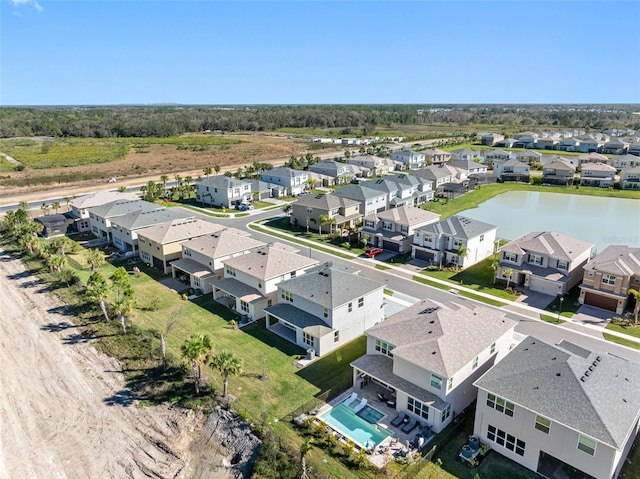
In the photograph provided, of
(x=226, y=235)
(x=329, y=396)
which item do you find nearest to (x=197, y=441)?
(x=329, y=396)

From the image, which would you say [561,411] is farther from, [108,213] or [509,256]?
[108,213]

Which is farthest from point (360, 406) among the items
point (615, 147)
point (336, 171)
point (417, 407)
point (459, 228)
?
point (615, 147)

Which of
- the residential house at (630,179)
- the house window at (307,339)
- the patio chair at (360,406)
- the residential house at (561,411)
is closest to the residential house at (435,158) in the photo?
the residential house at (630,179)

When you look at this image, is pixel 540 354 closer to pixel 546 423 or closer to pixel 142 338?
pixel 546 423

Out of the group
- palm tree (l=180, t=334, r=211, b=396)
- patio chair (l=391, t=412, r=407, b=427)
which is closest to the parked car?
patio chair (l=391, t=412, r=407, b=427)

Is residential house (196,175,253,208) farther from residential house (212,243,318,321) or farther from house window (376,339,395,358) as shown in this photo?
house window (376,339,395,358)

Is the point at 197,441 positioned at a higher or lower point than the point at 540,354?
lower

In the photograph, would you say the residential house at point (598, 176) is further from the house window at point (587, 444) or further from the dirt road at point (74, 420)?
the dirt road at point (74, 420)
